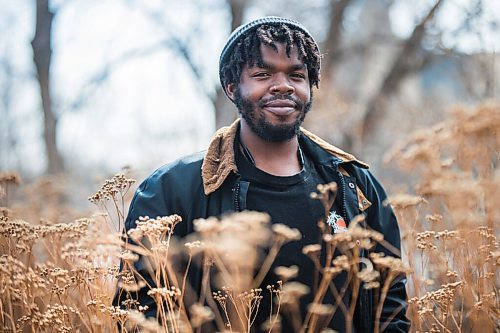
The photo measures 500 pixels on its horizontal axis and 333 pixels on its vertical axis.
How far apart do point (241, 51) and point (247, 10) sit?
25.8 ft

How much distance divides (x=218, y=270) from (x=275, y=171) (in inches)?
23.7

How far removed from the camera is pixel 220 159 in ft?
10.2

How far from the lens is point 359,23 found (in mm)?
16000

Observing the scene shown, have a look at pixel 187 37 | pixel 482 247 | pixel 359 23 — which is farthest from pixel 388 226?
pixel 359 23

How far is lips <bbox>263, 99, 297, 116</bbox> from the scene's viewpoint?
308cm

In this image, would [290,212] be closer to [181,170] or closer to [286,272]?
[181,170]

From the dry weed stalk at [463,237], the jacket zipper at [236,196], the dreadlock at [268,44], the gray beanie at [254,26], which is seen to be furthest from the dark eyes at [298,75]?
the dry weed stalk at [463,237]

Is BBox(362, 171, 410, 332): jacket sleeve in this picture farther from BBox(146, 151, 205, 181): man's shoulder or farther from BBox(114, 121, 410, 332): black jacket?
BBox(146, 151, 205, 181): man's shoulder

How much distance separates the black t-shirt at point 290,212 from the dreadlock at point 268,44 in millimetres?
512

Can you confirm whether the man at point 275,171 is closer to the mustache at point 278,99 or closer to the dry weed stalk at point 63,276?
the mustache at point 278,99

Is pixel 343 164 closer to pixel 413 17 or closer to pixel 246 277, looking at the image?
pixel 246 277

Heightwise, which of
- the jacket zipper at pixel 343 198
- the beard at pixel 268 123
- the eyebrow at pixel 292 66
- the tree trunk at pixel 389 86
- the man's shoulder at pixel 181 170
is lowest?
the jacket zipper at pixel 343 198

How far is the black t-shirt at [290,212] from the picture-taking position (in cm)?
289

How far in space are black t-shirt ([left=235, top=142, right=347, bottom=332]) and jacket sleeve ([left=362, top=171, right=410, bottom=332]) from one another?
0.26 metres
